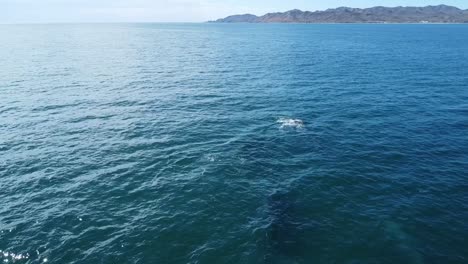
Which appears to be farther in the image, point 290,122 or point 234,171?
point 290,122

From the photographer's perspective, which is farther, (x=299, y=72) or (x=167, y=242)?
(x=299, y=72)

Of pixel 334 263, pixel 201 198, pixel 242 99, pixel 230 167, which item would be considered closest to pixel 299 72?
pixel 242 99

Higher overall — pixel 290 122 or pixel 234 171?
pixel 290 122

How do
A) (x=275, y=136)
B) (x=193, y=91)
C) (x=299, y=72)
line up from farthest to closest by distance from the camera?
(x=299, y=72) → (x=193, y=91) → (x=275, y=136)

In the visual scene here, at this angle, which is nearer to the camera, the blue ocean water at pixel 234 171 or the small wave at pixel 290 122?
the blue ocean water at pixel 234 171

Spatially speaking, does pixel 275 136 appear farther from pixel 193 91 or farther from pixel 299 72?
pixel 299 72
